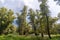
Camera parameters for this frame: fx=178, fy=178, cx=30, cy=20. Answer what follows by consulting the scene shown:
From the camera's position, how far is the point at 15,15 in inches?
315

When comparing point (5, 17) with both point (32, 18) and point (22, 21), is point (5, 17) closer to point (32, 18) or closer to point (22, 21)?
point (22, 21)

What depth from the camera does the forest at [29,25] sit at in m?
7.73

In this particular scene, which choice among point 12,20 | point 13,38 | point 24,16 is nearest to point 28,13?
point 24,16

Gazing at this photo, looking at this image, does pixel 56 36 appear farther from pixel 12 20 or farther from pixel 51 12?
pixel 12 20

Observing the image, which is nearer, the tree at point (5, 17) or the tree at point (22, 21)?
the tree at point (22, 21)

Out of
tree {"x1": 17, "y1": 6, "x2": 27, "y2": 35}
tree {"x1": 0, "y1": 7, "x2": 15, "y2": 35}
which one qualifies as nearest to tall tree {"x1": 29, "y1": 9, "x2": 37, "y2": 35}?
tree {"x1": 17, "y1": 6, "x2": 27, "y2": 35}

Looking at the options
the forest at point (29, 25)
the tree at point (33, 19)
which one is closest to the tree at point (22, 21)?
the forest at point (29, 25)

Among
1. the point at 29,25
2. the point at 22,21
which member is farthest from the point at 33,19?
the point at 22,21

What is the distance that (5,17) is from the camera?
7926 millimetres

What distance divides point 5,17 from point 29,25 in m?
1.13

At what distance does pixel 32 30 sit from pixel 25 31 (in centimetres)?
31

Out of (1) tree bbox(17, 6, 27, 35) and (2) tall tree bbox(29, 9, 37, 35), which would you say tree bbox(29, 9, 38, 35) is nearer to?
(2) tall tree bbox(29, 9, 37, 35)

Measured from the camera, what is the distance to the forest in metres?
7.73

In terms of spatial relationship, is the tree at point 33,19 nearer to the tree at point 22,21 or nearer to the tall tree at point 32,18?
the tall tree at point 32,18
